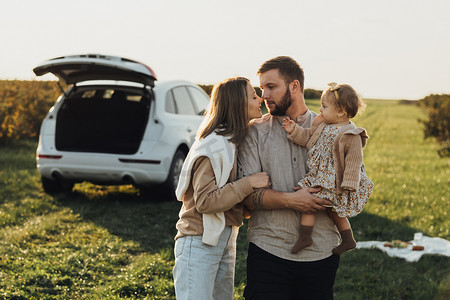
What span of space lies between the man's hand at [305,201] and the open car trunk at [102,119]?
575 centimetres

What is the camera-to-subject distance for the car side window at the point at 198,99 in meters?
9.85

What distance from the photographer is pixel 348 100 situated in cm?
312

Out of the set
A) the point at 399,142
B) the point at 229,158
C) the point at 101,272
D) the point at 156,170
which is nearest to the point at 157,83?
the point at 156,170

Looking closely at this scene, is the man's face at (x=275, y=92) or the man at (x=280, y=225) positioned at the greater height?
the man's face at (x=275, y=92)

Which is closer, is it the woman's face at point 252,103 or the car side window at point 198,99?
the woman's face at point 252,103

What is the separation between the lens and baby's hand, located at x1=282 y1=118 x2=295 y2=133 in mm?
3201

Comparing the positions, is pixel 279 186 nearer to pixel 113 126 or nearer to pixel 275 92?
pixel 275 92

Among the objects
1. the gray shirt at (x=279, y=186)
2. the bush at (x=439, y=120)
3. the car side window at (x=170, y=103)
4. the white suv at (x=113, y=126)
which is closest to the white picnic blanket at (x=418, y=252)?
the white suv at (x=113, y=126)

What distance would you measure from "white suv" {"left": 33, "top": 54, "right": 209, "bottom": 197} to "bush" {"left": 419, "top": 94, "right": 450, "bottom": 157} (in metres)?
12.7

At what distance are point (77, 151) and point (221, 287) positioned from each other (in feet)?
19.2

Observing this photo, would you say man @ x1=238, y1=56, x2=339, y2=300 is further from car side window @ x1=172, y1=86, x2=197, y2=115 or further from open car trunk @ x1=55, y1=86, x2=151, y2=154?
car side window @ x1=172, y1=86, x2=197, y2=115

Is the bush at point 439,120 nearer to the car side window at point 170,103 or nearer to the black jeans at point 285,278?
the car side window at point 170,103

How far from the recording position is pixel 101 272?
5.71 meters

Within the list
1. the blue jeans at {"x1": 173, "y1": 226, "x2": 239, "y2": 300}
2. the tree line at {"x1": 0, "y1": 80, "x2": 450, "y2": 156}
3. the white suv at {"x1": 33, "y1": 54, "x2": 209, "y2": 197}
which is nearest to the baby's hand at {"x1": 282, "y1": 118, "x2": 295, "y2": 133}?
the blue jeans at {"x1": 173, "y1": 226, "x2": 239, "y2": 300}
